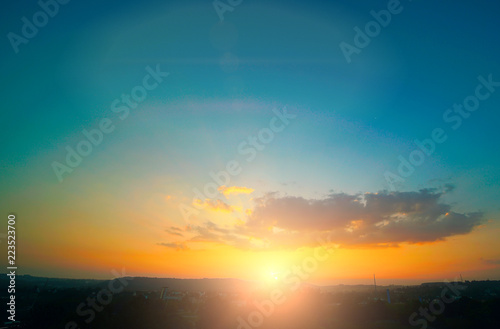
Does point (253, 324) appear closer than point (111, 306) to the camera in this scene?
No

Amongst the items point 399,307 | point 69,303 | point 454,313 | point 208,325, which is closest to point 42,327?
point 69,303

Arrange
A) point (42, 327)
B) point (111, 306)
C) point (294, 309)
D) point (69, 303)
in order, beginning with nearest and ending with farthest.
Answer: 1. point (42, 327)
2. point (111, 306)
3. point (69, 303)
4. point (294, 309)

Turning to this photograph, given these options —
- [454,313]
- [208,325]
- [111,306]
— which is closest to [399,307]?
[454,313]

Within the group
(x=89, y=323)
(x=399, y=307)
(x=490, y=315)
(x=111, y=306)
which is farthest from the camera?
(x=399, y=307)

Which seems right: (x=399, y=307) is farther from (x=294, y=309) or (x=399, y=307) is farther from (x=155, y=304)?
(x=155, y=304)

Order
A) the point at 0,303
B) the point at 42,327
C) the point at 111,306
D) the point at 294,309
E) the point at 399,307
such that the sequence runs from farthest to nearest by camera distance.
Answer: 1. the point at 294,309
2. the point at 0,303
3. the point at 399,307
4. the point at 111,306
5. the point at 42,327

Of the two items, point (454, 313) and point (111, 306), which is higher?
point (111, 306)

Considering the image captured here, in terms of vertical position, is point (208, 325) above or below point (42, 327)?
below

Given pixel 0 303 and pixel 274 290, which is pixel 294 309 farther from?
pixel 0 303

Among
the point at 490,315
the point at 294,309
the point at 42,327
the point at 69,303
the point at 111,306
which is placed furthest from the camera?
the point at 294,309
